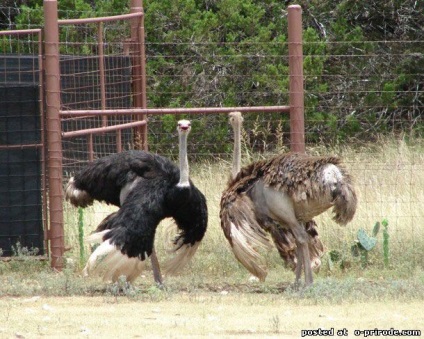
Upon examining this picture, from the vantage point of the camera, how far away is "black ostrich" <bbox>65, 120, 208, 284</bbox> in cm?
865

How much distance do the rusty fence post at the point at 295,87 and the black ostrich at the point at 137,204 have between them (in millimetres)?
1227

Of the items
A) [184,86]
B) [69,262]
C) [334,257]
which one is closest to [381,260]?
[334,257]

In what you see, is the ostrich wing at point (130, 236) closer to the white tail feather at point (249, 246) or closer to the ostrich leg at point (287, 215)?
the white tail feather at point (249, 246)

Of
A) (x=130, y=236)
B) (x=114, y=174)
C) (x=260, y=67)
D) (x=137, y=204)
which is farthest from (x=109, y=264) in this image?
(x=260, y=67)

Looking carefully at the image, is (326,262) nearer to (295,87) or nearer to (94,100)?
(295,87)

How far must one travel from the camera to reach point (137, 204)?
8.79 metres

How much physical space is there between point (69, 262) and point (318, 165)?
267cm

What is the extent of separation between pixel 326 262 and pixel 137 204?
206cm

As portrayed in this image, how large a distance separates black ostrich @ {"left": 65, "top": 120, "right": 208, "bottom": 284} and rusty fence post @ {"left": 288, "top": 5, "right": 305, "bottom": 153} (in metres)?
1.23

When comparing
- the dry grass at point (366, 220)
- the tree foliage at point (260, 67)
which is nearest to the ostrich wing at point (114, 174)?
the dry grass at point (366, 220)

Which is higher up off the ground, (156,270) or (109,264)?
(109,264)

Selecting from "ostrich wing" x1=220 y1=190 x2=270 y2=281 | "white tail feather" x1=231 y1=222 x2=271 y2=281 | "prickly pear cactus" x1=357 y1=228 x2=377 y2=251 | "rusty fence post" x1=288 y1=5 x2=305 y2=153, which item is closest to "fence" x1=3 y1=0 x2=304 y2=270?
"rusty fence post" x1=288 y1=5 x2=305 y2=153

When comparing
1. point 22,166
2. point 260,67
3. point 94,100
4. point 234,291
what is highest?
point 260,67

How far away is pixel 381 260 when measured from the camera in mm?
10250
